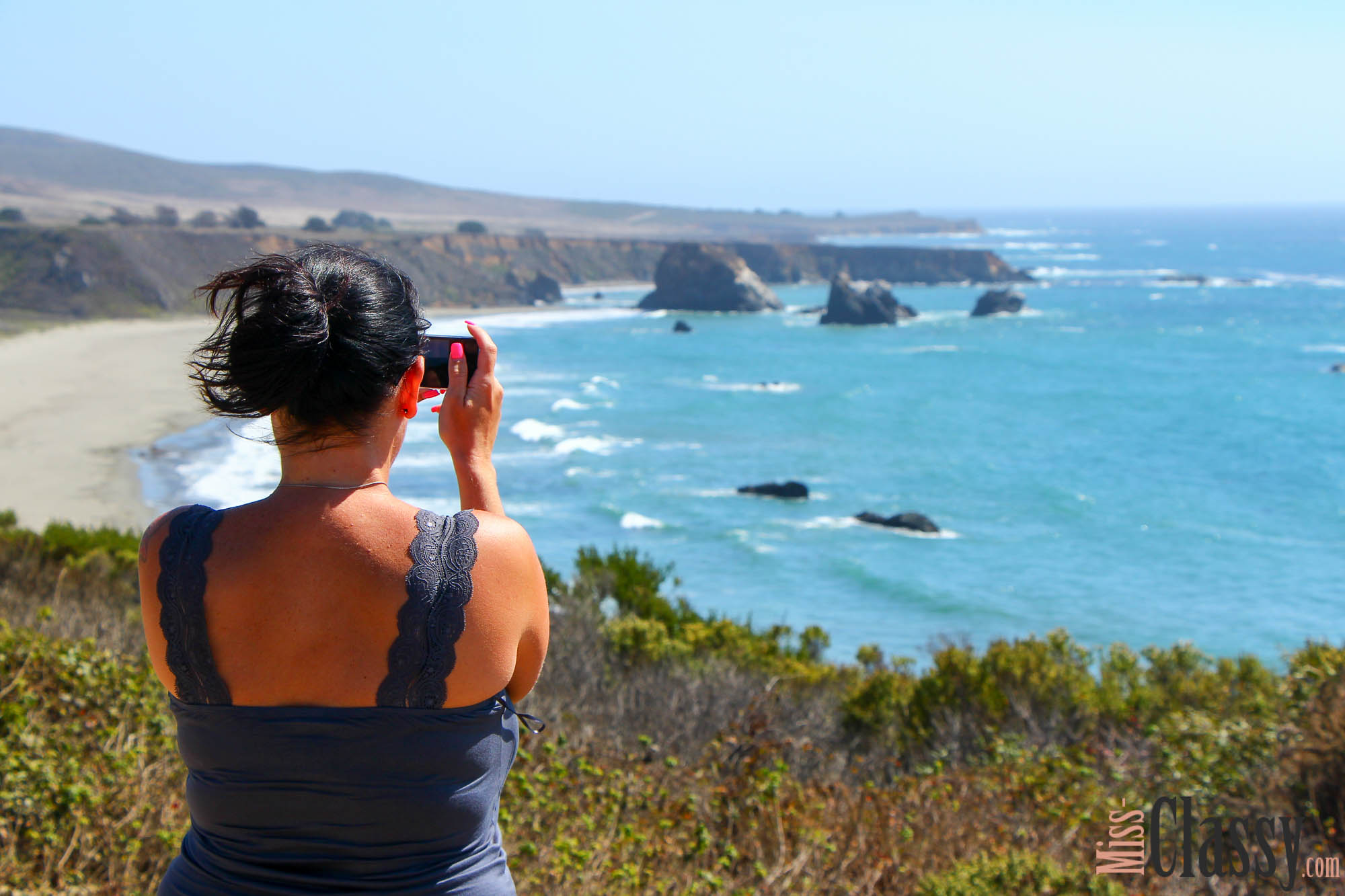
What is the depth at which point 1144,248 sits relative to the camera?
165500 millimetres

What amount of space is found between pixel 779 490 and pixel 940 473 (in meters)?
7.46

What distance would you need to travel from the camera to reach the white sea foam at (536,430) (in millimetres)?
37438

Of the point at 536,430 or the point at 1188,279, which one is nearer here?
the point at 536,430

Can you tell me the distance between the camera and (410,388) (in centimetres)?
166

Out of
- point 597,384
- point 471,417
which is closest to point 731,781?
point 471,417

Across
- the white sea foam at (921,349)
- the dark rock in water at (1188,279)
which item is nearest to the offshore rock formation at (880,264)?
the dark rock in water at (1188,279)

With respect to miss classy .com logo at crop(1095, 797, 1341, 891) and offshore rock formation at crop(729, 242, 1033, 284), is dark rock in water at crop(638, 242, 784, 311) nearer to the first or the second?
offshore rock formation at crop(729, 242, 1033, 284)

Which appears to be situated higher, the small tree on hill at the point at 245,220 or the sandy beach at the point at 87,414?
the small tree on hill at the point at 245,220

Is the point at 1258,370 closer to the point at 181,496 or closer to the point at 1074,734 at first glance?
the point at 181,496

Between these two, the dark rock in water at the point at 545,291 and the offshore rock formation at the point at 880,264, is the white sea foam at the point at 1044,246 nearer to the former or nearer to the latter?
the offshore rock formation at the point at 880,264

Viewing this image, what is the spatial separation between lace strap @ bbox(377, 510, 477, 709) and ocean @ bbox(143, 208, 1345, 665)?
462 mm

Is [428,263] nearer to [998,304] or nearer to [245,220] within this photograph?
[245,220]

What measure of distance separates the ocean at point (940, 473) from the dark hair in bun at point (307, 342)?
0.74 ft

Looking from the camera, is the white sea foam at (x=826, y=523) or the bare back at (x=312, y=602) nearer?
the bare back at (x=312, y=602)
